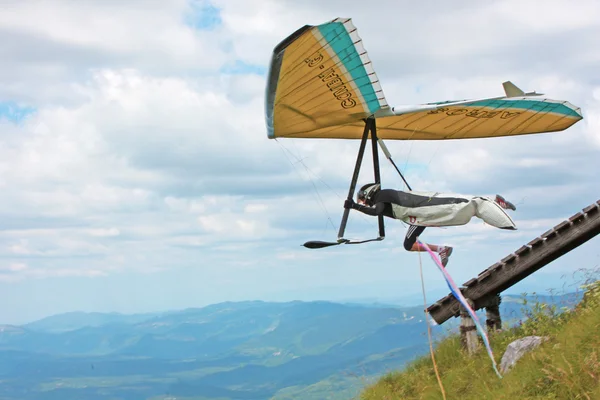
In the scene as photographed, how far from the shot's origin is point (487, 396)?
992 cm

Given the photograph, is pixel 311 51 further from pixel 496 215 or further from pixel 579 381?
pixel 579 381

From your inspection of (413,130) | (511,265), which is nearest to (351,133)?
(413,130)

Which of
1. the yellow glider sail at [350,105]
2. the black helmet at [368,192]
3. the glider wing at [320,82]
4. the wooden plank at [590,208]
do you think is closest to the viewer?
the glider wing at [320,82]

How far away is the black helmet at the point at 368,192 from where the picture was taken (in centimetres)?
926

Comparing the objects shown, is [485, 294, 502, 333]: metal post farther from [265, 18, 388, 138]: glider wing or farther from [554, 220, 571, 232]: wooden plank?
[265, 18, 388, 138]: glider wing

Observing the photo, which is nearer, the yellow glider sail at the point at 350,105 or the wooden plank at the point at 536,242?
the yellow glider sail at the point at 350,105

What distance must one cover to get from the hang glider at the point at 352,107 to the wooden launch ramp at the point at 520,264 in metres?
2.76

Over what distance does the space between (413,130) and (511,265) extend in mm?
4271

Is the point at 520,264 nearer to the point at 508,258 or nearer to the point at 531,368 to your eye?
the point at 508,258

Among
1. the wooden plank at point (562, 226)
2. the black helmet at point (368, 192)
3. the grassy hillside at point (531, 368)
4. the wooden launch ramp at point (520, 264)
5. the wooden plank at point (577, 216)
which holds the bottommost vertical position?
the grassy hillside at point (531, 368)

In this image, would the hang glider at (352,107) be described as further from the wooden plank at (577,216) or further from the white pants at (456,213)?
the wooden plank at (577,216)

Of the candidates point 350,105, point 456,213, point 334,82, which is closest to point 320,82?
point 334,82

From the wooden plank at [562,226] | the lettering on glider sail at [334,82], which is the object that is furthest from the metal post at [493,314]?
the lettering on glider sail at [334,82]

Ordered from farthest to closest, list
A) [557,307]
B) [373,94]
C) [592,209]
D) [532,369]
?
[557,307]
[592,209]
[532,369]
[373,94]
